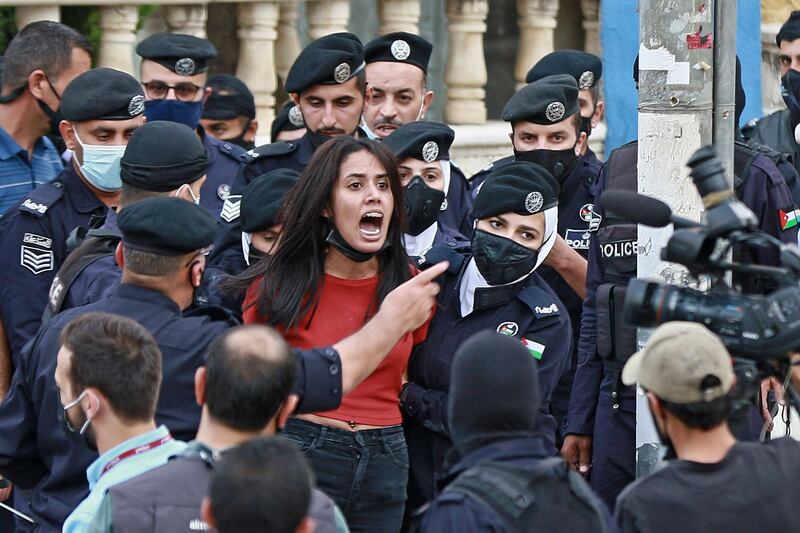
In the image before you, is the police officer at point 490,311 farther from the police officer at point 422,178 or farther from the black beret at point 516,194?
the police officer at point 422,178

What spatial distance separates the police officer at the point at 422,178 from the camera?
18.8 feet

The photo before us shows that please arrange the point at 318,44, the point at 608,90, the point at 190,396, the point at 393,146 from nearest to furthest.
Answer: the point at 190,396, the point at 393,146, the point at 318,44, the point at 608,90

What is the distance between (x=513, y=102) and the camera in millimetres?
6449

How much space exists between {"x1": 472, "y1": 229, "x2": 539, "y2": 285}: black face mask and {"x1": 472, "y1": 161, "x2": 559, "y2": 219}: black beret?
106mm

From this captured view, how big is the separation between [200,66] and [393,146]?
5.47ft

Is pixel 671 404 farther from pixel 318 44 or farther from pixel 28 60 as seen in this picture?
pixel 28 60

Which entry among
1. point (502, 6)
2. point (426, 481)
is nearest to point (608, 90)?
point (502, 6)

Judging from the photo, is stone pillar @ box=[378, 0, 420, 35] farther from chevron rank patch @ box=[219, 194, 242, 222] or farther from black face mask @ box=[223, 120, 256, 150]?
chevron rank patch @ box=[219, 194, 242, 222]

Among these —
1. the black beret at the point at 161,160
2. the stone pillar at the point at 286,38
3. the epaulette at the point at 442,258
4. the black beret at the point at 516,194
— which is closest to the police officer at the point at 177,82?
the black beret at the point at 161,160

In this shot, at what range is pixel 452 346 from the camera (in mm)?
4969

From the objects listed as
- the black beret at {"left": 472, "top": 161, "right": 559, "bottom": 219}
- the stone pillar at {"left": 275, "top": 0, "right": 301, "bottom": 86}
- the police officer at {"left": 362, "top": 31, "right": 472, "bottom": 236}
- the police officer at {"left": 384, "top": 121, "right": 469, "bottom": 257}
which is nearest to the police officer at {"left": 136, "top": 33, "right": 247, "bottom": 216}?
the police officer at {"left": 362, "top": 31, "right": 472, "bottom": 236}

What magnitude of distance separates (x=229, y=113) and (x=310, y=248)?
11.0 ft

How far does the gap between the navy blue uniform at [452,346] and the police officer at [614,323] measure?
11.6 inches

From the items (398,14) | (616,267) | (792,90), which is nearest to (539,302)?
(616,267)
